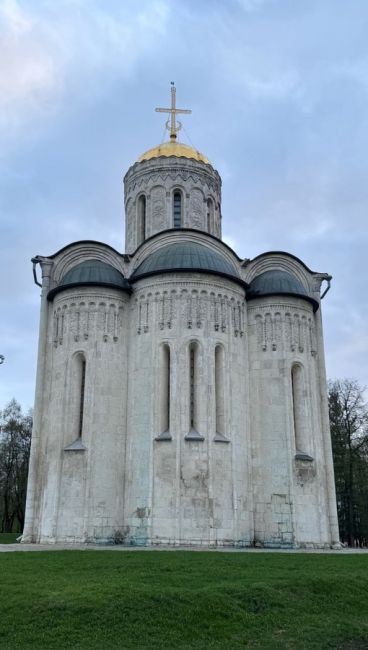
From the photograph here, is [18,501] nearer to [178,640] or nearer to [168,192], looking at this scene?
[168,192]

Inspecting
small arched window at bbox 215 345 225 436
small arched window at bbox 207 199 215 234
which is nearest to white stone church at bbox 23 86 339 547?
small arched window at bbox 215 345 225 436

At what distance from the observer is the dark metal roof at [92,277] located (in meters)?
23.2

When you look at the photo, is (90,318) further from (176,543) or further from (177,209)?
(176,543)

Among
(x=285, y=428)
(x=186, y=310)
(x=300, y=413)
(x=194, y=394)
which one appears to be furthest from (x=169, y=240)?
(x=285, y=428)

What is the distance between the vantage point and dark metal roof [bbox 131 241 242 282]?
893 inches

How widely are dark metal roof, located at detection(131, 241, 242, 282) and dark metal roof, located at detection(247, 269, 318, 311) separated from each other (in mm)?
1175

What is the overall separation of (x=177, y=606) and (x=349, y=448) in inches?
1014

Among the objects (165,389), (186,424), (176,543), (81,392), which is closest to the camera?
(176,543)

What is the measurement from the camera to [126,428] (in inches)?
878

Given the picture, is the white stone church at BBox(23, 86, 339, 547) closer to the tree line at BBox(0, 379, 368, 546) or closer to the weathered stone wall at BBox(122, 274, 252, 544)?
the weathered stone wall at BBox(122, 274, 252, 544)

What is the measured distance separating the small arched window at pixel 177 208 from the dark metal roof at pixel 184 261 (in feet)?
14.8

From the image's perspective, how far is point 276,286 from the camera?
2438 centimetres

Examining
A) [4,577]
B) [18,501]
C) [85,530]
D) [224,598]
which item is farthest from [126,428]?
[18,501]

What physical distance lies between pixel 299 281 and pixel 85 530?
12.8 meters
